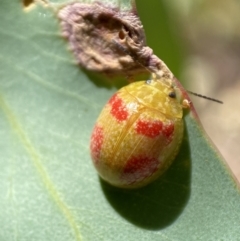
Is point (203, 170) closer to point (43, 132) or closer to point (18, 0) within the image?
point (43, 132)


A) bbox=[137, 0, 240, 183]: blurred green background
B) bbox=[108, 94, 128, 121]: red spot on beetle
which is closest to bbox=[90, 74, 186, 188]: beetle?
bbox=[108, 94, 128, 121]: red spot on beetle

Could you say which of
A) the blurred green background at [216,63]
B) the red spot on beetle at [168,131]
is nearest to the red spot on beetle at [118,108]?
the red spot on beetle at [168,131]

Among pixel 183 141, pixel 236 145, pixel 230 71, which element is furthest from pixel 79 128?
pixel 230 71

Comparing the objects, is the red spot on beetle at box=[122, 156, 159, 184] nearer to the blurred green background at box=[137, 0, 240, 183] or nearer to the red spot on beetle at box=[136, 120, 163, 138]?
the red spot on beetle at box=[136, 120, 163, 138]

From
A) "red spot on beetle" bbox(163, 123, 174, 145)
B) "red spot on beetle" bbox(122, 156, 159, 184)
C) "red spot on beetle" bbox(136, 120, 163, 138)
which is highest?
"red spot on beetle" bbox(163, 123, 174, 145)

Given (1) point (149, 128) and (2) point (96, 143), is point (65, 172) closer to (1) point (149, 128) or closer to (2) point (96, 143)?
(2) point (96, 143)

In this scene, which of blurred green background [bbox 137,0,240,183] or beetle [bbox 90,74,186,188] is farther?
blurred green background [bbox 137,0,240,183]

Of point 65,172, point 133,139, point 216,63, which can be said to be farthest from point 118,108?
point 216,63
